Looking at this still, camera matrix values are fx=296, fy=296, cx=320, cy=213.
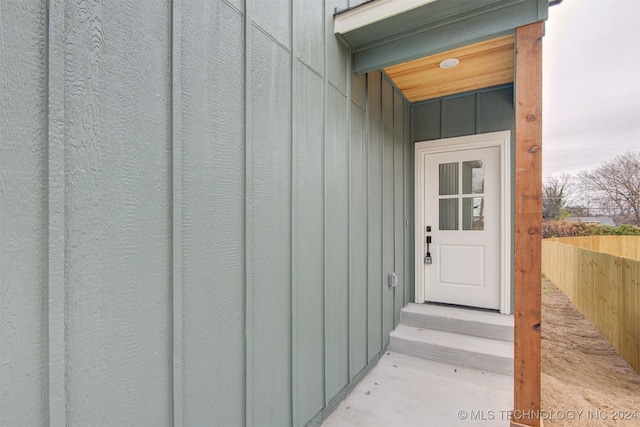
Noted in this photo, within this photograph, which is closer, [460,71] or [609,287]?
[460,71]

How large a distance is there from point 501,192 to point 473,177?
335 mm

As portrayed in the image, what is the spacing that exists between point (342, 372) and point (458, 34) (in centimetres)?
248

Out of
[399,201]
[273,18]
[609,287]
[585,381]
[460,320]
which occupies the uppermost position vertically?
[273,18]

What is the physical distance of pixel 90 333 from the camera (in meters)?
0.81

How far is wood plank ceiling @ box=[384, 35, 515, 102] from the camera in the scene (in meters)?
2.51

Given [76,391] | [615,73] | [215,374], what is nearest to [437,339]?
[215,374]

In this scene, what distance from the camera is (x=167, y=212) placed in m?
1.01

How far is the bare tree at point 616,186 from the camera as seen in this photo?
256 inches

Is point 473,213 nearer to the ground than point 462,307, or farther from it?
farther from it

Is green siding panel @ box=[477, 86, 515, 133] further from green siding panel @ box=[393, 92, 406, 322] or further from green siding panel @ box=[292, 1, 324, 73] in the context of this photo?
green siding panel @ box=[292, 1, 324, 73]

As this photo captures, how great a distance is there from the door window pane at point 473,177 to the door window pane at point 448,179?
0.09 m

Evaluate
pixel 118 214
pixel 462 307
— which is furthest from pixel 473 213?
pixel 118 214

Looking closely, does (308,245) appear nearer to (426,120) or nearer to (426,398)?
(426,398)

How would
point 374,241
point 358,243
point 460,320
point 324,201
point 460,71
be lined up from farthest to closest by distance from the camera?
point 460,320 < point 460,71 < point 374,241 < point 358,243 < point 324,201
